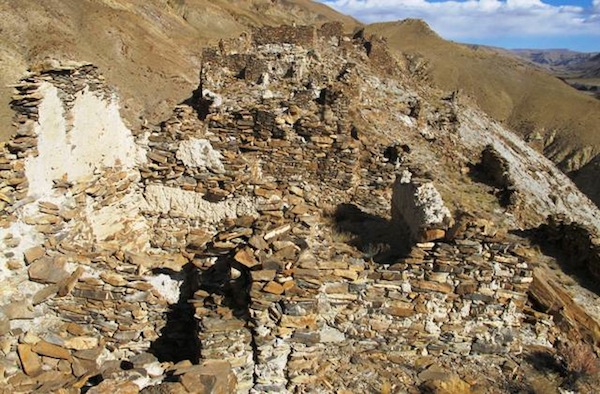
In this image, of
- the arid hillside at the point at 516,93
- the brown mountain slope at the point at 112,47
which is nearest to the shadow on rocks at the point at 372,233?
the brown mountain slope at the point at 112,47

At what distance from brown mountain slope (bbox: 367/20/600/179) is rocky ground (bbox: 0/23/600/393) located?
193 feet

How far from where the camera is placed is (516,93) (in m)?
80.5

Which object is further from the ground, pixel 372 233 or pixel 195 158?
pixel 195 158

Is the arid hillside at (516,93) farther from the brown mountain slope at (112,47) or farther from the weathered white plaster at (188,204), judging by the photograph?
the weathered white plaster at (188,204)

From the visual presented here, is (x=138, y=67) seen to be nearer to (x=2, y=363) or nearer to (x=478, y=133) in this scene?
(x=478, y=133)

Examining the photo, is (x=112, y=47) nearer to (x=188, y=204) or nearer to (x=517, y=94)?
(x=188, y=204)

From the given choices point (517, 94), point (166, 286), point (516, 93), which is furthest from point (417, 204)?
point (516, 93)

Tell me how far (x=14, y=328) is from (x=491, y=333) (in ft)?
20.2

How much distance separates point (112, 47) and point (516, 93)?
226ft

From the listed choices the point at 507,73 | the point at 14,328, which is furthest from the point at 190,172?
the point at 507,73

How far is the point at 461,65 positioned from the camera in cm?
8569

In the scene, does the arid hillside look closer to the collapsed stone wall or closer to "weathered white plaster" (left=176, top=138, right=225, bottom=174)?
the collapsed stone wall

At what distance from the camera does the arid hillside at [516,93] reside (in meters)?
63.4

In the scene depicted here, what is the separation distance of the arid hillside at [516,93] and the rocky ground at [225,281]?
176 ft
